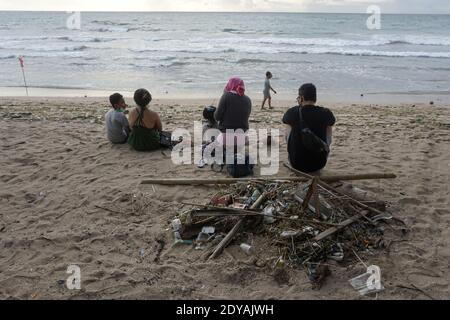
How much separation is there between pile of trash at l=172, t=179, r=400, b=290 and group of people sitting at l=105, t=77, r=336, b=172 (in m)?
0.61

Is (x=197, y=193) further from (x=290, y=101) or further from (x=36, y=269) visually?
(x=290, y=101)

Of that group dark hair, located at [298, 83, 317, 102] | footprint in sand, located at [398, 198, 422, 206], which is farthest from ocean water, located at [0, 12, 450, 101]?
footprint in sand, located at [398, 198, 422, 206]

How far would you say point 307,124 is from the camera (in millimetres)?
4594

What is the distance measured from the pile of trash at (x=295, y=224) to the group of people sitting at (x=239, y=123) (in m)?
0.61

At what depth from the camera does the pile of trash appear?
138 inches

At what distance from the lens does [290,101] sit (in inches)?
503

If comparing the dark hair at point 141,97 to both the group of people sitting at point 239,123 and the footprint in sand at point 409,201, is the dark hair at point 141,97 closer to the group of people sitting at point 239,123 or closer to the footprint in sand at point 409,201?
the group of people sitting at point 239,123

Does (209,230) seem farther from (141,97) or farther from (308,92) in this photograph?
(141,97)

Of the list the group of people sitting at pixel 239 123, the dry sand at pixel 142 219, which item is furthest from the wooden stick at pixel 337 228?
the group of people sitting at pixel 239 123

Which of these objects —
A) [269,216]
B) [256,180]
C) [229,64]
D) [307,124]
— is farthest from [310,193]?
[229,64]

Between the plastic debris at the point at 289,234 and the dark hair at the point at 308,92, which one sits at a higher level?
the dark hair at the point at 308,92

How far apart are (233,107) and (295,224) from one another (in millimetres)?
2347

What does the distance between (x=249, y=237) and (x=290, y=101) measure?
31.4 ft

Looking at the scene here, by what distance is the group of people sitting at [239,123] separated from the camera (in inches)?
180
